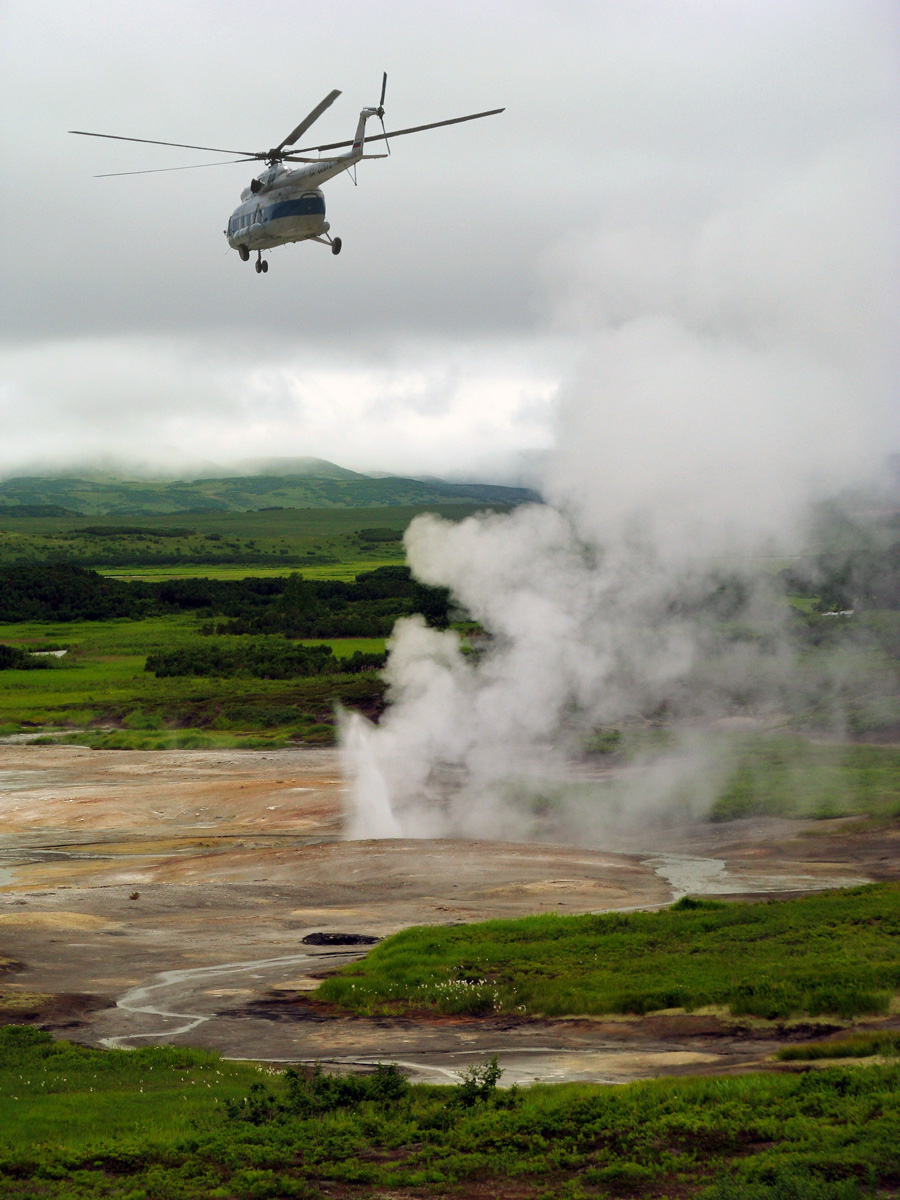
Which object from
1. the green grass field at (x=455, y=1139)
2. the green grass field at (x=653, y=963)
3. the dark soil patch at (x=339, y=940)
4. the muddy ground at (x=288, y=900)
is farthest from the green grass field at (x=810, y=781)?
the green grass field at (x=455, y=1139)

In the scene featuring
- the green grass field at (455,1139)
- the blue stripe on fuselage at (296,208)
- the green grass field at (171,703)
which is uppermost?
the blue stripe on fuselage at (296,208)

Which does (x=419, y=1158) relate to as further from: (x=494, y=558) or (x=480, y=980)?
(x=494, y=558)

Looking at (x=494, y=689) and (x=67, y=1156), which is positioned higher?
(x=494, y=689)

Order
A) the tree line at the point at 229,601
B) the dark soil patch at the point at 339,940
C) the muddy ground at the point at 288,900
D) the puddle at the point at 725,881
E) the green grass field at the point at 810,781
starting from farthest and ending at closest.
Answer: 1. the tree line at the point at 229,601
2. the green grass field at the point at 810,781
3. the puddle at the point at 725,881
4. the dark soil patch at the point at 339,940
5. the muddy ground at the point at 288,900

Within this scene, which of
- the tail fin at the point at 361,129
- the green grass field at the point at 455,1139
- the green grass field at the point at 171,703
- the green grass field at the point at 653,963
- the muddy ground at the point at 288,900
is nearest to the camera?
the green grass field at the point at 455,1139

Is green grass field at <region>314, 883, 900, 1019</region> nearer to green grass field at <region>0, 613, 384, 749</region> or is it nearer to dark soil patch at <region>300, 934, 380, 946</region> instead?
dark soil patch at <region>300, 934, 380, 946</region>

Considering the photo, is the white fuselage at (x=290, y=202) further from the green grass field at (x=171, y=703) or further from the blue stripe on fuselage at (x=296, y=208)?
the green grass field at (x=171, y=703)

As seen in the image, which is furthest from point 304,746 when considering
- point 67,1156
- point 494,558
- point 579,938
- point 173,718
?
point 67,1156

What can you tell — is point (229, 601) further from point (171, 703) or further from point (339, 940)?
point (339, 940)

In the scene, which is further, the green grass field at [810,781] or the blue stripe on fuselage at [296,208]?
the green grass field at [810,781]
